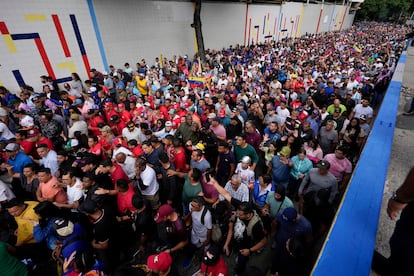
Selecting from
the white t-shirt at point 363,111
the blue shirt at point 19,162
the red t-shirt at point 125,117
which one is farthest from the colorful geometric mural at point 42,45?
the white t-shirt at point 363,111

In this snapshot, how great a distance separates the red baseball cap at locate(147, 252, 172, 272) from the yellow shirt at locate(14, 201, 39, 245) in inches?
76.0

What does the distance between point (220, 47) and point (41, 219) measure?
1835 cm

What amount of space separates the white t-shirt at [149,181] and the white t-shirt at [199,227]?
3.41 feet

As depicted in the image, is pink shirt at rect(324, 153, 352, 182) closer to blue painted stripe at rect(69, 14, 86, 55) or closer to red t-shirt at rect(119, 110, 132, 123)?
red t-shirt at rect(119, 110, 132, 123)

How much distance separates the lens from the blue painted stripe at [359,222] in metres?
2.42

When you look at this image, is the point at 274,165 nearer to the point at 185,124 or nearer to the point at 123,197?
the point at 185,124

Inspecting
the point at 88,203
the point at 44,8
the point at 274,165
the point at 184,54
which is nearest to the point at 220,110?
the point at 274,165

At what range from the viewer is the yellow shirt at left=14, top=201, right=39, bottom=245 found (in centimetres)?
305

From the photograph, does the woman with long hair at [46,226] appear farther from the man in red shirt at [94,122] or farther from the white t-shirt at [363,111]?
the white t-shirt at [363,111]

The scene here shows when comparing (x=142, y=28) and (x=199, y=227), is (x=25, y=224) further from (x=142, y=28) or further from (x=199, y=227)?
(x=142, y=28)

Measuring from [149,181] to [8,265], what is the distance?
2.02 m

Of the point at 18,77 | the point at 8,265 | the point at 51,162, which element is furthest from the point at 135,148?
the point at 18,77

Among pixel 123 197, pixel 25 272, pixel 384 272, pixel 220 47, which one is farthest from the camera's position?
pixel 220 47

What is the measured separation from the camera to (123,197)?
11.5ft
